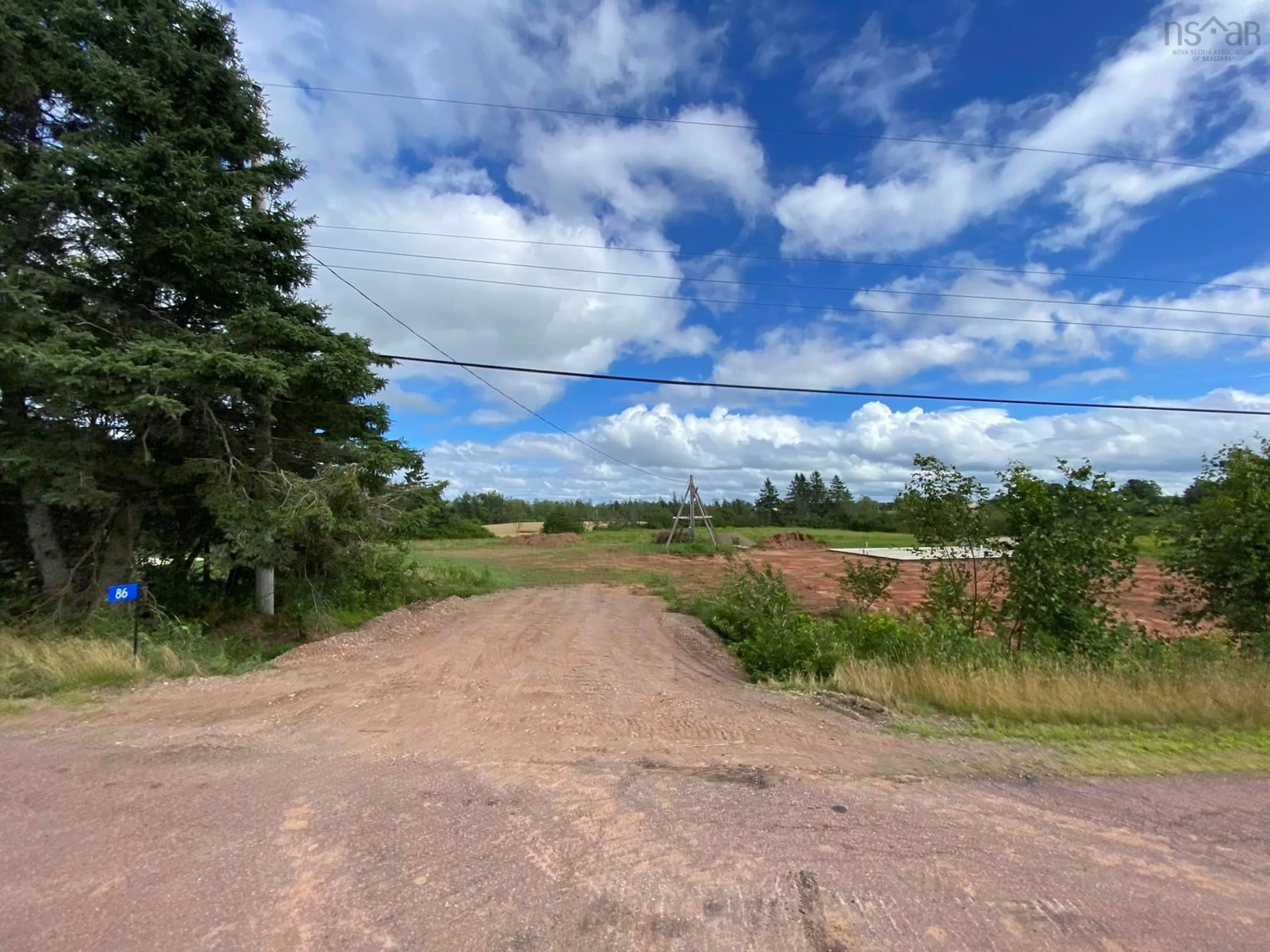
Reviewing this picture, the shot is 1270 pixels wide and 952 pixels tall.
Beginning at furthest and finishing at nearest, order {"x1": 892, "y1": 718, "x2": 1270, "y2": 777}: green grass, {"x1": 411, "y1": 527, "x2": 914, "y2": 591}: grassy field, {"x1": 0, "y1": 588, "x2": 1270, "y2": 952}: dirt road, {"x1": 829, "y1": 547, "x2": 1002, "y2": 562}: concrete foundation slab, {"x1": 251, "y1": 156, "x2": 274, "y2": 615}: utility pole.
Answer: {"x1": 411, "y1": 527, "x2": 914, "y2": 591}: grassy field → {"x1": 251, "y1": 156, "x2": 274, "y2": 615}: utility pole → {"x1": 829, "y1": 547, "x2": 1002, "y2": 562}: concrete foundation slab → {"x1": 892, "y1": 718, "x2": 1270, "y2": 777}: green grass → {"x1": 0, "y1": 588, "x2": 1270, "y2": 952}: dirt road

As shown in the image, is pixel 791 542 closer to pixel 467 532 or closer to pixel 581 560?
pixel 581 560

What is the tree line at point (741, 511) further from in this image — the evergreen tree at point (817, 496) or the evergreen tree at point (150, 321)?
the evergreen tree at point (150, 321)

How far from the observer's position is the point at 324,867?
3.24 m

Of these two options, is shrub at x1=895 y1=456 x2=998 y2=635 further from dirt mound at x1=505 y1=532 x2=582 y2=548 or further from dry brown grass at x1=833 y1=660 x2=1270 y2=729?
dirt mound at x1=505 y1=532 x2=582 y2=548

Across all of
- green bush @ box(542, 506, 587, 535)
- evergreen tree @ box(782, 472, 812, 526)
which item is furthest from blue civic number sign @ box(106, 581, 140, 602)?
evergreen tree @ box(782, 472, 812, 526)

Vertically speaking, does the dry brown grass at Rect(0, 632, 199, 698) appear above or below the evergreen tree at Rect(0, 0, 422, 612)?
below

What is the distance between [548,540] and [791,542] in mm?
21355

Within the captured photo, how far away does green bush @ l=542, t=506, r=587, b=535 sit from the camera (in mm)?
69750

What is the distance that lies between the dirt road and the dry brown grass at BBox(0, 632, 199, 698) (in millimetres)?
994

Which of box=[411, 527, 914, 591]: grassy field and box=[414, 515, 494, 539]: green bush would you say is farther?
box=[414, 515, 494, 539]: green bush

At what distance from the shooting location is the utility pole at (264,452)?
1059 centimetres

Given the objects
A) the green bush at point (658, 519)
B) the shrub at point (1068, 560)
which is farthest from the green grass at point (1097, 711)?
the green bush at point (658, 519)

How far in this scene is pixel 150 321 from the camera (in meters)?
10.3

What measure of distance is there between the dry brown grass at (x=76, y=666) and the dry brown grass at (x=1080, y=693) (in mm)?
7998
